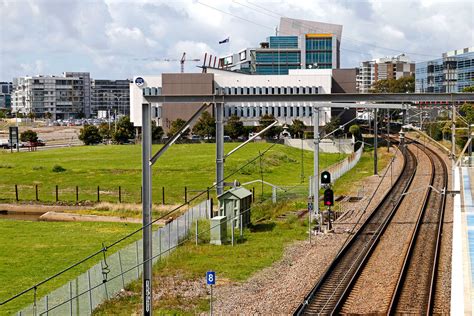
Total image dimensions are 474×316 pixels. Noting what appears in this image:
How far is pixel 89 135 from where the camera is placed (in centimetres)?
10662

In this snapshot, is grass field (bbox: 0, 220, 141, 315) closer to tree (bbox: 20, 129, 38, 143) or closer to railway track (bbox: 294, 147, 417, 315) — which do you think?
railway track (bbox: 294, 147, 417, 315)

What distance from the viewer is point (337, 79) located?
12069 cm

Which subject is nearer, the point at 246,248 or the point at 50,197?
the point at 246,248

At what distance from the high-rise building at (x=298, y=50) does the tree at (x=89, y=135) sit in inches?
2283

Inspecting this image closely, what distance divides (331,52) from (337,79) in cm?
3553

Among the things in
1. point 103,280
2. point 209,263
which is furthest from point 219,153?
point 103,280

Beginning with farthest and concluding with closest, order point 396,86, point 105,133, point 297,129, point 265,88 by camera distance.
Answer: point 396,86
point 265,88
point 105,133
point 297,129

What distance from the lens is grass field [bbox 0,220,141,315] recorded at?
26.6 meters

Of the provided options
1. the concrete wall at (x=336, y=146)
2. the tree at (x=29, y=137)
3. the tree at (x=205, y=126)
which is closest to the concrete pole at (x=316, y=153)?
the concrete wall at (x=336, y=146)

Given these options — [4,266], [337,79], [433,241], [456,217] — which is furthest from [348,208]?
[337,79]

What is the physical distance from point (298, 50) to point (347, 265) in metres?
131

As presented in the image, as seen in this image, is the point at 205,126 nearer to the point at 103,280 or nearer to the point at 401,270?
the point at 401,270

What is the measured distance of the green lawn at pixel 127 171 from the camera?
185ft

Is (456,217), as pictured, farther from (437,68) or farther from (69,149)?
(437,68)
